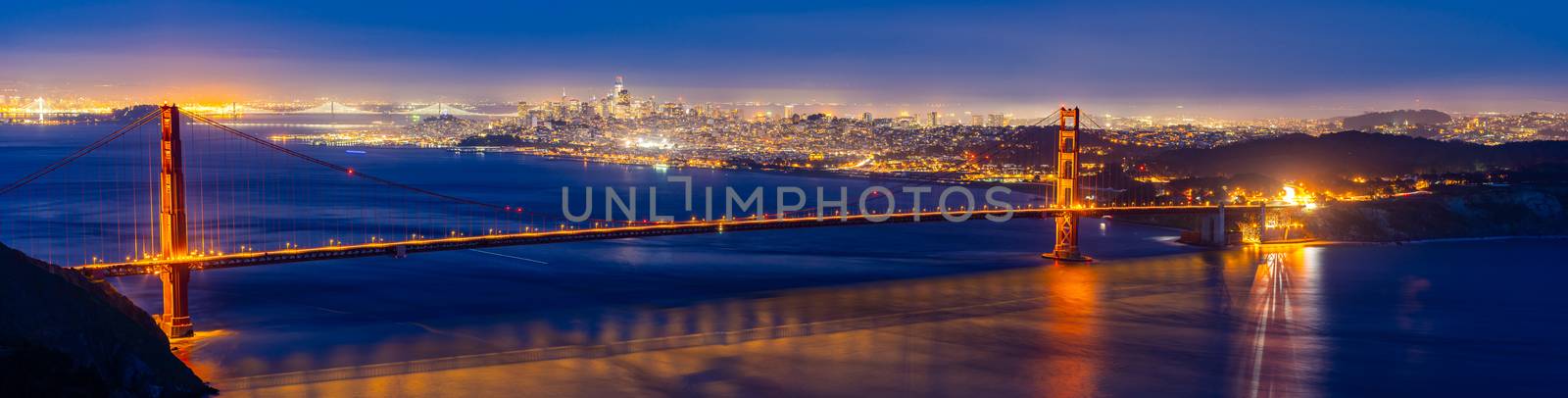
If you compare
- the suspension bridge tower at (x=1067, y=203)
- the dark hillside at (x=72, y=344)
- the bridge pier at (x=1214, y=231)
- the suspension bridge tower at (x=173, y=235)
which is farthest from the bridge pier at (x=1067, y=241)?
the dark hillside at (x=72, y=344)

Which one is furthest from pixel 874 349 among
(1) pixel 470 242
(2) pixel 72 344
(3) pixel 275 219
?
(3) pixel 275 219

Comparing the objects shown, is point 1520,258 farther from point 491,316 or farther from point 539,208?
point 539,208

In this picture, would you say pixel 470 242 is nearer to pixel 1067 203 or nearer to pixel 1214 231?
pixel 1067 203

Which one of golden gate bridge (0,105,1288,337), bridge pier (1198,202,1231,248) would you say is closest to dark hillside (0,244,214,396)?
golden gate bridge (0,105,1288,337)

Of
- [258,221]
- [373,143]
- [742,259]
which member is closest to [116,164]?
[258,221]

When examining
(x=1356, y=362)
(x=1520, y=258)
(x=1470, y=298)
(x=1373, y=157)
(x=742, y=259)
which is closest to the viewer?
(x=1356, y=362)
